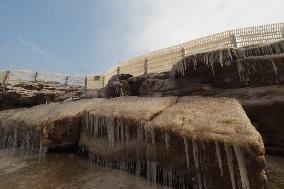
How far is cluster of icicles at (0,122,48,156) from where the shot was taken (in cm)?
643

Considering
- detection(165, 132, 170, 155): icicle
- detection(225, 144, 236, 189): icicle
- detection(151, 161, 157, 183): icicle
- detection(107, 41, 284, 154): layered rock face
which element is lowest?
detection(151, 161, 157, 183): icicle

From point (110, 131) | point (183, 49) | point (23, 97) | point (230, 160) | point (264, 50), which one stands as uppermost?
point (183, 49)

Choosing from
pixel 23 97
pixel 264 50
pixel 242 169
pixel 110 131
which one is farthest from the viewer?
pixel 23 97

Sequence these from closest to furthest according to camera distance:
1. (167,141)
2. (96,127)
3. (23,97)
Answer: (167,141), (96,127), (23,97)

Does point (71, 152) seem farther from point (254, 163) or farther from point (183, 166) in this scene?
point (254, 163)

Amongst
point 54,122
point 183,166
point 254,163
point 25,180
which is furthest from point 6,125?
point 254,163

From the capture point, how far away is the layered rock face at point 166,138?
355cm

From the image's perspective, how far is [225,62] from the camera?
6.49 metres

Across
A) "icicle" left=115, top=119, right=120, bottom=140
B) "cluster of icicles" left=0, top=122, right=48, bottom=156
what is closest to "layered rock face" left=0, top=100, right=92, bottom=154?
"cluster of icicles" left=0, top=122, right=48, bottom=156

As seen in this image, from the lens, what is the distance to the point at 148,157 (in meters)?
4.57

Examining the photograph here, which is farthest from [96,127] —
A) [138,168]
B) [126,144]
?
[138,168]

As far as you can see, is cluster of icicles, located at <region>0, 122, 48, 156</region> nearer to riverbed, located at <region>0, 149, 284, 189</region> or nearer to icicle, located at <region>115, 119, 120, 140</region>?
riverbed, located at <region>0, 149, 284, 189</region>

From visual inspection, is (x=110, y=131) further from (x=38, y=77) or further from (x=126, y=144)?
(x=38, y=77)

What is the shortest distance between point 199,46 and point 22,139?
965cm
